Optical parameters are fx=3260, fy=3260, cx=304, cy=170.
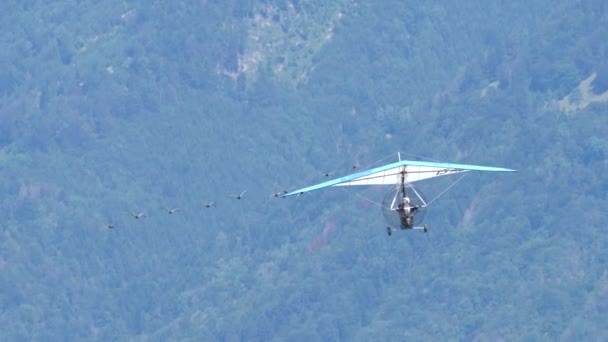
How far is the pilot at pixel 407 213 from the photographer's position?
646 feet

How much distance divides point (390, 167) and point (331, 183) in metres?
3.80

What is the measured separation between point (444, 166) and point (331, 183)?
7.02 meters

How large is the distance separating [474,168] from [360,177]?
23.8 feet

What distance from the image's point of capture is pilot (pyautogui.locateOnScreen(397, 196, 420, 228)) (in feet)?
646

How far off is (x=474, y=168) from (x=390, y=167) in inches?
209

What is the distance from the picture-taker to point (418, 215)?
19800 cm

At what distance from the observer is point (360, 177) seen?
655ft

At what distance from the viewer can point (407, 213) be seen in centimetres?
19700

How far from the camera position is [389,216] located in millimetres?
198875

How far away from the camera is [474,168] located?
197375mm

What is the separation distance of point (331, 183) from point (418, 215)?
588cm

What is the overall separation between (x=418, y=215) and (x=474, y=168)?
14.6 feet

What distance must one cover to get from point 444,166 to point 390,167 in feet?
10.8
